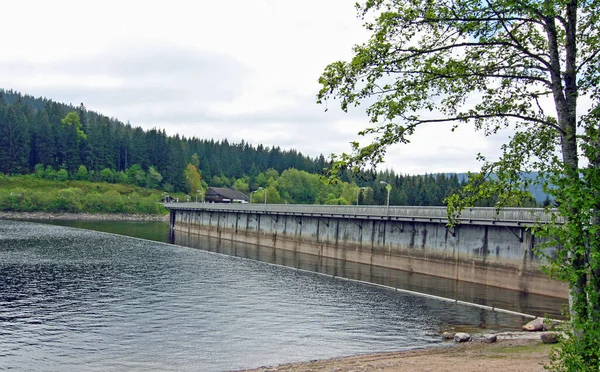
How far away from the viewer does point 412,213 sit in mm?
67812

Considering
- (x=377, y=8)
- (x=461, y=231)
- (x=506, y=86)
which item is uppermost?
(x=377, y=8)

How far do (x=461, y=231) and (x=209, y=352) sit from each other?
39.8m

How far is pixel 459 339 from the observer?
3047cm

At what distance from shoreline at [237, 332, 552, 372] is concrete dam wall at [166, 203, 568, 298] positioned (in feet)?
61.6

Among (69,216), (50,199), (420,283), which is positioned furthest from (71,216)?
(420,283)

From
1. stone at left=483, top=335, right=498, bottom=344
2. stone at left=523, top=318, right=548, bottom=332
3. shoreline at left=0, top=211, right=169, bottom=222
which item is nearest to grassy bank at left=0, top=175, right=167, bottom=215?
shoreline at left=0, top=211, right=169, bottom=222

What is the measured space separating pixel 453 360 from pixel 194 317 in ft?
62.7

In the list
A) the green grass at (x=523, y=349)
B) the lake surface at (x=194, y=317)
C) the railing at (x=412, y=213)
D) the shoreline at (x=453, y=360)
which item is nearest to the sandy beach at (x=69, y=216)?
the railing at (x=412, y=213)

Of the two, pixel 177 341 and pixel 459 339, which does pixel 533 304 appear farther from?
pixel 177 341

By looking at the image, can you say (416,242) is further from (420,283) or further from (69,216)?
(69,216)

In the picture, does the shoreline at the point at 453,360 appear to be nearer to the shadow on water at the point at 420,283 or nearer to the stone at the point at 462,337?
the stone at the point at 462,337

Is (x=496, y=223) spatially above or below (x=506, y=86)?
below

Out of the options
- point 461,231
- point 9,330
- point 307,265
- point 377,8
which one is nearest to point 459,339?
point 377,8

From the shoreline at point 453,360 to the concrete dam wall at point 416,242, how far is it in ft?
61.6
